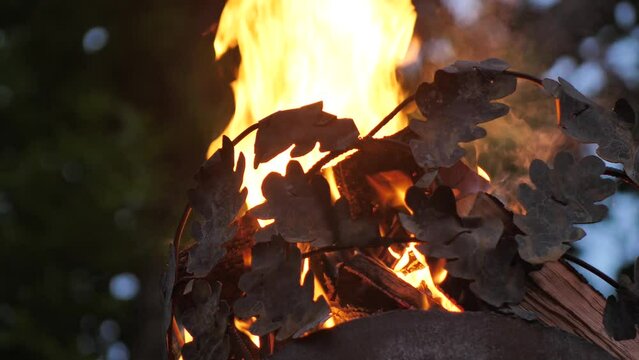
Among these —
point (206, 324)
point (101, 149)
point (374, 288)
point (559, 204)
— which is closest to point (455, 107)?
point (559, 204)

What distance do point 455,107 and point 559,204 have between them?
240mm

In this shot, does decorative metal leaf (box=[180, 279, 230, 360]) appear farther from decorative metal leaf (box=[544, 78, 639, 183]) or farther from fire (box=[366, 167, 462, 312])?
decorative metal leaf (box=[544, 78, 639, 183])

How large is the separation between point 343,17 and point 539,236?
4.40 feet

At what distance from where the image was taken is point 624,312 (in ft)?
5.80

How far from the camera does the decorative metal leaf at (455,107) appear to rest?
1.76 meters

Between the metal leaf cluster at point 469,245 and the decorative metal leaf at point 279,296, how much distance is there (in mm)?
199

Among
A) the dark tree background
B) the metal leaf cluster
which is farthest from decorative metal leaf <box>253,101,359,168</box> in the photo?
the dark tree background

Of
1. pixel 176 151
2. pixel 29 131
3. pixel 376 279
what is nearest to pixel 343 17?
pixel 376 279

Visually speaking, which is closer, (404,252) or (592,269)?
(592,269)

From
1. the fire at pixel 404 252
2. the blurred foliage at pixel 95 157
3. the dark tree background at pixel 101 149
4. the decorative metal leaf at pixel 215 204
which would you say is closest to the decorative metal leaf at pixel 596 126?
the fire at pixel 404 252

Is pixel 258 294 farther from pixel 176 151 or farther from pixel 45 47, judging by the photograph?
pixel 45 47

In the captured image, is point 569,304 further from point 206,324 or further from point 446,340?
point 206,324

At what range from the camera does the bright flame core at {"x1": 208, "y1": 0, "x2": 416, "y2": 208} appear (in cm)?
255

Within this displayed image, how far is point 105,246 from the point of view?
16.5ft
